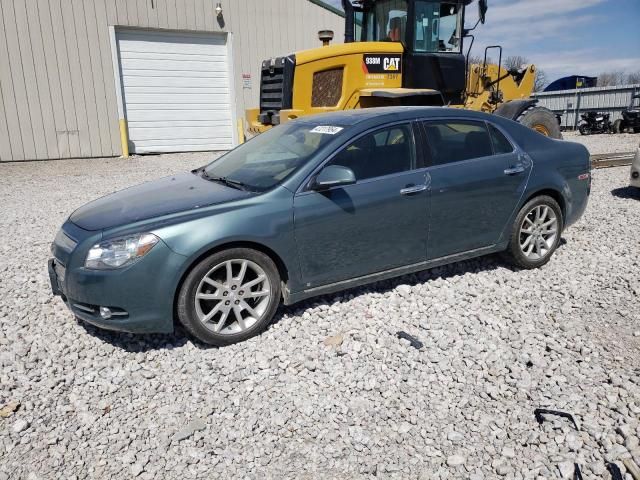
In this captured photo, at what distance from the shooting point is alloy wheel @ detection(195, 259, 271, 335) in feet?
11.6

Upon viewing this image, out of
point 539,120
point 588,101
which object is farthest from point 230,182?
point 588,101

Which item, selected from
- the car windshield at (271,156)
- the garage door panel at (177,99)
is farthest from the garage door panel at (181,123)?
the car windshield at (271,156)

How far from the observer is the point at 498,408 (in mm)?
2938

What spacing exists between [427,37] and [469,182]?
606 cm

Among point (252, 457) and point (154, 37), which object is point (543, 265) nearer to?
point (252, 457)

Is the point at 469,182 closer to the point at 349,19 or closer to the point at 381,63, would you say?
the point at 381,63

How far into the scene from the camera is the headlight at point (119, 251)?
10.9ft

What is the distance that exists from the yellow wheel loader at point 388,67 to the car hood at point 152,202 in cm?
527

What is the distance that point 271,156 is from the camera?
4.36 m

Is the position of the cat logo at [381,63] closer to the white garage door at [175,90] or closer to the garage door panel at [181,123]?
the white garage door at [175,90]

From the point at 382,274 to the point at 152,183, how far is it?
213 cm

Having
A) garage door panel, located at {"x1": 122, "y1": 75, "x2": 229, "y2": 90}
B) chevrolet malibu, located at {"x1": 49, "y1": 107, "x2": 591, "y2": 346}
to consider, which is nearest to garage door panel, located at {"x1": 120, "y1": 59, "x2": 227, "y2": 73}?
garage door panel, located at {"x1": 122, "y1": 75, "x2": 229, "y2": 90}

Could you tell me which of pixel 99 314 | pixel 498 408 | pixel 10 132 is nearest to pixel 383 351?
pixel 498 408

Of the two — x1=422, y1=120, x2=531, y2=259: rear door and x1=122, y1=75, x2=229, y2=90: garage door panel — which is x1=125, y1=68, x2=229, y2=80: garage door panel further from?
x1=422, y1=120, x2=531, y2=259: rear door
